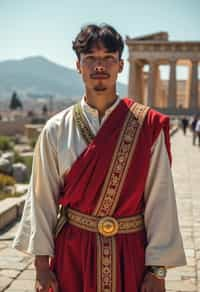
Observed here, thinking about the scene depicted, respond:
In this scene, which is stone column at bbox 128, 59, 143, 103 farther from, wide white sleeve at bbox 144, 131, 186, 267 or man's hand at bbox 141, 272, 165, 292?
man's hand at bbox 141, 272, 165, 292

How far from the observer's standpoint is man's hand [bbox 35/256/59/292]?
2.96 meters

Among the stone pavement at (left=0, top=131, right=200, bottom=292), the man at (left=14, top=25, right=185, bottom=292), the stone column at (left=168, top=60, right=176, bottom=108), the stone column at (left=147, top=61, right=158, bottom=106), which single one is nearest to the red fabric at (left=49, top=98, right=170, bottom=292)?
the man at (left=14, top=25, right=185, bottom=292)

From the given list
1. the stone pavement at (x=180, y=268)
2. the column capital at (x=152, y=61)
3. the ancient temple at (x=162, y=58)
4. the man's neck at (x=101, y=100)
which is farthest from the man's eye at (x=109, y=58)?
the column capital at (x=152, y=61)

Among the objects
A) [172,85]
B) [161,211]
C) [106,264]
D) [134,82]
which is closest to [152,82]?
[134,82]

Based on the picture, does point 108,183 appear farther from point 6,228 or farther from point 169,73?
point 169,73

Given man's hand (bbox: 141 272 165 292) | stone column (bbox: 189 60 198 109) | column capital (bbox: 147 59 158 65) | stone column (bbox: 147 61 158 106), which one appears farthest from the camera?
stone column (bbox: 147 61 158 106)

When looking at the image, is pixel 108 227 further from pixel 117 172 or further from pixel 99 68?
pixel 99 68

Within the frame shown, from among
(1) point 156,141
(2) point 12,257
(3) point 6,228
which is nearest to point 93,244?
(1) point 156,141

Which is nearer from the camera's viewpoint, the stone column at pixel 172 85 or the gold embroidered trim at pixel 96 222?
the gold embroidered trim at pixel 96 222

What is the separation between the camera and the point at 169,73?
70.2 metres

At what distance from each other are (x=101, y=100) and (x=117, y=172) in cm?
40

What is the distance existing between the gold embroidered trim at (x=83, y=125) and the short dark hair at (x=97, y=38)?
1.05 ft

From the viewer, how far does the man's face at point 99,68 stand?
3062mm

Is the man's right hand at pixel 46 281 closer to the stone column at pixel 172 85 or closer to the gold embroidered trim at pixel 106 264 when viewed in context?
the gold embroidered trim at pixel 106 264
